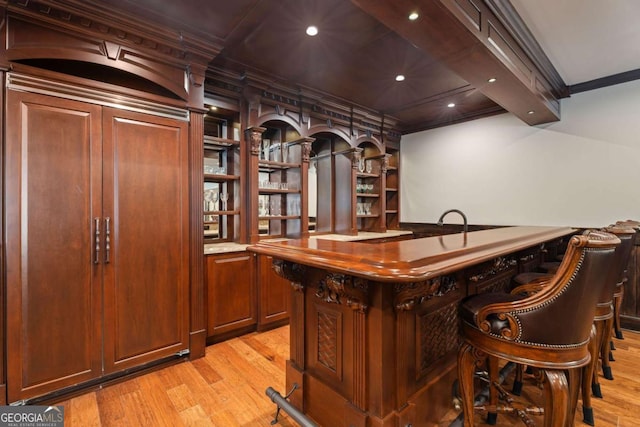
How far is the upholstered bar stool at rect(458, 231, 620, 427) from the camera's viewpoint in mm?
1131

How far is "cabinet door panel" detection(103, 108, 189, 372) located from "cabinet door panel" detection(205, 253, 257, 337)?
0.97ft

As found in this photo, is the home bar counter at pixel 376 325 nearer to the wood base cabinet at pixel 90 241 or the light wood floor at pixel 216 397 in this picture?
the light wood floor at pixel 216 397

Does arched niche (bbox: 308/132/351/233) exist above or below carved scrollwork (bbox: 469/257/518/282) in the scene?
above

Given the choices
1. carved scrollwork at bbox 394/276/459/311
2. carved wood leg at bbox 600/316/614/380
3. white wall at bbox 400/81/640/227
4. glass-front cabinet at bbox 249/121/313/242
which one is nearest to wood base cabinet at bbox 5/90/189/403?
glass-front cabinet at bbox 249/121/313/242

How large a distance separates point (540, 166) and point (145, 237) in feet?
14.9

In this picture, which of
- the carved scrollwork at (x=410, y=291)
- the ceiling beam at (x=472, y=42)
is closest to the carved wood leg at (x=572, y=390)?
the carved scrollwork at (x=410, y=291)

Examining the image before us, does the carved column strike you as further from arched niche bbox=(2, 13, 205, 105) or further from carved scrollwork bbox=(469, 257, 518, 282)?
carved scrollwork bbox=(469, 257, 518, 282)

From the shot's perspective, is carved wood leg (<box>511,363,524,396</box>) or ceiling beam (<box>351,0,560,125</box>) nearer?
ceiling beam (<box>351,0,560,125</box>)

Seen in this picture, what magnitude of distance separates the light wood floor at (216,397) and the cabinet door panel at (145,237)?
0.21 m

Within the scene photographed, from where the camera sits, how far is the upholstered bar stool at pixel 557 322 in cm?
113

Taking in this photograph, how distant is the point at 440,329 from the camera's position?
175cm

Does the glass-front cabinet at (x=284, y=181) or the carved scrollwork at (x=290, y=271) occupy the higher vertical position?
the glass-front cabinet at (x=284, y=181)

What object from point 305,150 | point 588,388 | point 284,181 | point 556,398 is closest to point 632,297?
point 588,388

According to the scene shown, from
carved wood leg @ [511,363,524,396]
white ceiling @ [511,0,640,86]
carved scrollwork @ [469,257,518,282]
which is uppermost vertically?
white ceiling @ [511,0,640,86]
